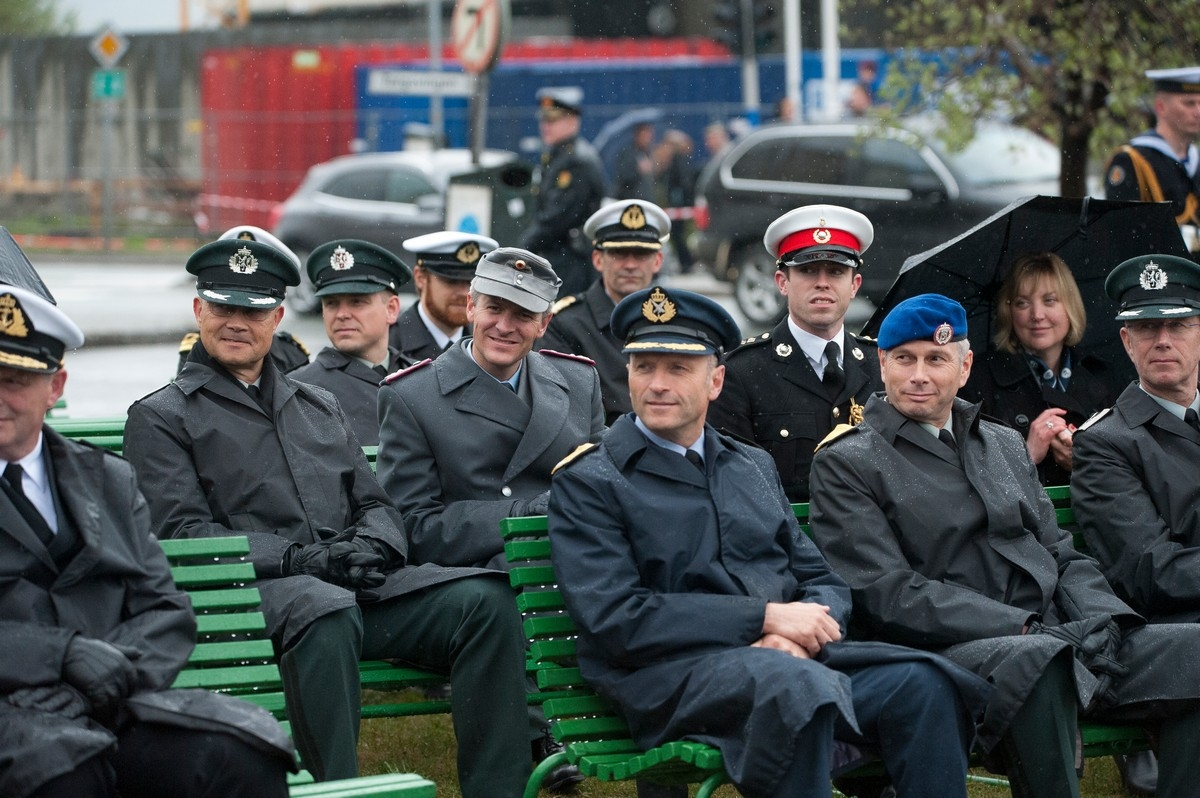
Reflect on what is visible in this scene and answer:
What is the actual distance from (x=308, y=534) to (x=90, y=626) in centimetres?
130

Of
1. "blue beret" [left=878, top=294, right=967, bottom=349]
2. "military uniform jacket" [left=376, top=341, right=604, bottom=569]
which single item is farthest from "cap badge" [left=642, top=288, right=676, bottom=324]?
"military uniform jacket" [left=376, top=341, right=604, bottom=569]

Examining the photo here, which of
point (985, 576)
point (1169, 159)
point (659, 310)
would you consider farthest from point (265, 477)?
point (1169, 159)

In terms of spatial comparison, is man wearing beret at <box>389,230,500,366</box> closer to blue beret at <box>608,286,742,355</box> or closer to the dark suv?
blue beret at <box>608,286,742,355</box>

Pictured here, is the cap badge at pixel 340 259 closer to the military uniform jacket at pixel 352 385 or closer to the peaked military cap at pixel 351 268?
the peaked military cap at pixel 351 268

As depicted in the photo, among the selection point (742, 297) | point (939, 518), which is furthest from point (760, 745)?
point (742, 297)

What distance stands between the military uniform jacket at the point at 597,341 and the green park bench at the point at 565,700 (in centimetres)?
250

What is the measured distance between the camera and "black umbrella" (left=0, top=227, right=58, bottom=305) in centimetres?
564

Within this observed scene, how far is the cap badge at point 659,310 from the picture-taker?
4934 millimetres

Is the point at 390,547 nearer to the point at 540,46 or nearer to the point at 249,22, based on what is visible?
the point at 540,46

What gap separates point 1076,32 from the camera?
1023 cm

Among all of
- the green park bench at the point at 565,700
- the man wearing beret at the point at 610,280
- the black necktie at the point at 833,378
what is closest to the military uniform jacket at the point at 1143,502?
the black necktie at the point at 833,378

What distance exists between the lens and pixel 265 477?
5.32 m

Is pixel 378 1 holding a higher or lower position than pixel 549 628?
higher

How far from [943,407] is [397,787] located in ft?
6.88
